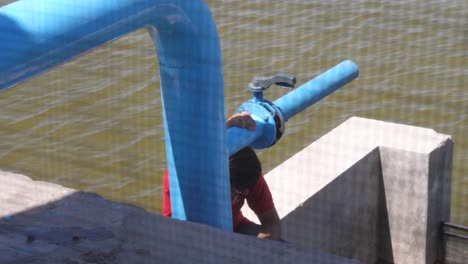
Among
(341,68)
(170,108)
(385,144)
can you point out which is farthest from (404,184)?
(170,108)

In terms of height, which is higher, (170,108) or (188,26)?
(188,26)

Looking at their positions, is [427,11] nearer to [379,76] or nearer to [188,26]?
[379,76]

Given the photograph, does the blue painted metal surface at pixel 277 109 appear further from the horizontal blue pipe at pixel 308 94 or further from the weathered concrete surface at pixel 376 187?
the weathered concrete surface at pixel 376 187

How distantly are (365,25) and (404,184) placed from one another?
8.87 ft

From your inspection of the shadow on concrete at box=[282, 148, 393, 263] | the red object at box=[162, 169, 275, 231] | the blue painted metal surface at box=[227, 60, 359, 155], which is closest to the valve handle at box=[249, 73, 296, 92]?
the blue painted metal surface at box=[227, 60, 359, 155]

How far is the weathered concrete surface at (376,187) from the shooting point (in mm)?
2467

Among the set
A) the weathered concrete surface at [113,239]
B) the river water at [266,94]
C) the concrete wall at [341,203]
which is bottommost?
the river water at [266,94]

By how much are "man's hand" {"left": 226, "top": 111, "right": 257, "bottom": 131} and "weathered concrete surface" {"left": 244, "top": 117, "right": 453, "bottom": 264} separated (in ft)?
2.78

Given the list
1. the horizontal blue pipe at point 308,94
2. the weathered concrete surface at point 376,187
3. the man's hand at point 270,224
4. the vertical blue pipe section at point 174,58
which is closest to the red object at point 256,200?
the man's hand at point 270,224

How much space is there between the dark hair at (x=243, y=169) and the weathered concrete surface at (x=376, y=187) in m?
0.40

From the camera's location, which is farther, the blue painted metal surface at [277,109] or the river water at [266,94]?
the river water at [266,94]

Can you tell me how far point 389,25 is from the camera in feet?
17.1

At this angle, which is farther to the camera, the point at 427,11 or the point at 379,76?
the point at 427,11

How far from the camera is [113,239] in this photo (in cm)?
101
